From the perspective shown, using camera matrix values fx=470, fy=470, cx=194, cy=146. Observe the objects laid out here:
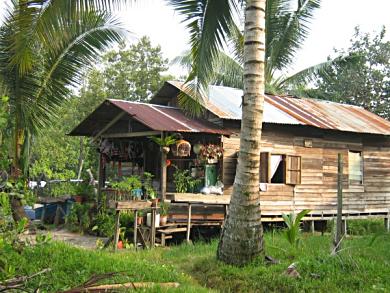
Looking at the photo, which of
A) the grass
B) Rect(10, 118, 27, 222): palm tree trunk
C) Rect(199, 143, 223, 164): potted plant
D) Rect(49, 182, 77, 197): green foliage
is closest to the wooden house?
Rect(199, 143, 223, 164): potted plant

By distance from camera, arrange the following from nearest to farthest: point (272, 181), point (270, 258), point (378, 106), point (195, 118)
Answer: point (270, 258) < point (195, 118) < point (272, 181) < point (378, 106)

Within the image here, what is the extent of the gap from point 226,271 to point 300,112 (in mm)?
9150

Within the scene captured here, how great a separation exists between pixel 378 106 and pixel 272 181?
1712cm

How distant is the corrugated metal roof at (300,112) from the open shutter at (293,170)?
1.14 m

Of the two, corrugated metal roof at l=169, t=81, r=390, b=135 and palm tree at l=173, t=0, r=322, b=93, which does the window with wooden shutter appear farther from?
palm tree at l=173, t=0, r=322, b=93

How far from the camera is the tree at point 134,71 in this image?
1131 inches

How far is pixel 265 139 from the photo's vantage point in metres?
13.9

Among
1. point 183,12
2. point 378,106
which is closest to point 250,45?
point 183,12

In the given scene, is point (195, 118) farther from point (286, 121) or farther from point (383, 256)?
point (383, 256)

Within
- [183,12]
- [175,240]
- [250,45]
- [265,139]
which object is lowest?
[175,240]

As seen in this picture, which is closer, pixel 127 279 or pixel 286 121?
pixel 127 279

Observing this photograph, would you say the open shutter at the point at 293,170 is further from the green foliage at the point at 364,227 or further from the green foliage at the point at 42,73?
the green foliage at the point at 42,73

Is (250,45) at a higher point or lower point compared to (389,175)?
higher

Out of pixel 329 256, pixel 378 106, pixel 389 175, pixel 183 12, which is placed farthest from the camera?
pixel 378 106
